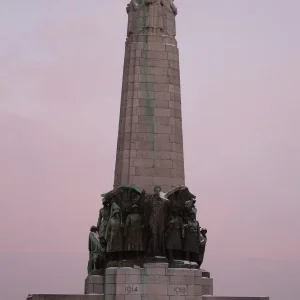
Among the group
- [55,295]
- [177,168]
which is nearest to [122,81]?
[177,168]

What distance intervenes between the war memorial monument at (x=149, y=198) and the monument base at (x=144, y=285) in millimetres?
34

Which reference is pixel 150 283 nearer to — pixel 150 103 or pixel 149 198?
pixel 149 198

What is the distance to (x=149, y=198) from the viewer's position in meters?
30.3

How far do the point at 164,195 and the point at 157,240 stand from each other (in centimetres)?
168

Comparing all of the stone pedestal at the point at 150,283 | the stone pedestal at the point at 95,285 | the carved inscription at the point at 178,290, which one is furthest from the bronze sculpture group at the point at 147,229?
the carved inscription at the point at 178,290

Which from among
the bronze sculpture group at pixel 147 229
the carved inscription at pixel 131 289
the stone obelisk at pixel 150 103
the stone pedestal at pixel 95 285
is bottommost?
the carved inscription at pixel 131 289

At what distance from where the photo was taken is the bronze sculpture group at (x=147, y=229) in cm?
3000

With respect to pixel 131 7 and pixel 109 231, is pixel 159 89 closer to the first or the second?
pixel 131 7

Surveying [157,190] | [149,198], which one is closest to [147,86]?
[157,190]

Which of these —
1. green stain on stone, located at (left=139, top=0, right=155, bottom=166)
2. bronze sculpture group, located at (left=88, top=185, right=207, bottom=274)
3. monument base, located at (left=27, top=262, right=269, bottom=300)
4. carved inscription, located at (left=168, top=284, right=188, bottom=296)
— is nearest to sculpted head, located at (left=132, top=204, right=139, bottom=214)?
bronze sculpture group, located at (left=88, top=185, right=207, bottom=274)

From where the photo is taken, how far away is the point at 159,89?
3219cm

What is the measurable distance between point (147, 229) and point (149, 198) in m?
1.10

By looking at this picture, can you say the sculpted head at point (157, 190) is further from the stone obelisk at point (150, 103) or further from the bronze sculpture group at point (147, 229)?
the stone obelisk at point (150, 103)

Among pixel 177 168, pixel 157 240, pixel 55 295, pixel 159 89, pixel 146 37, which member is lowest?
pixel 55 295
